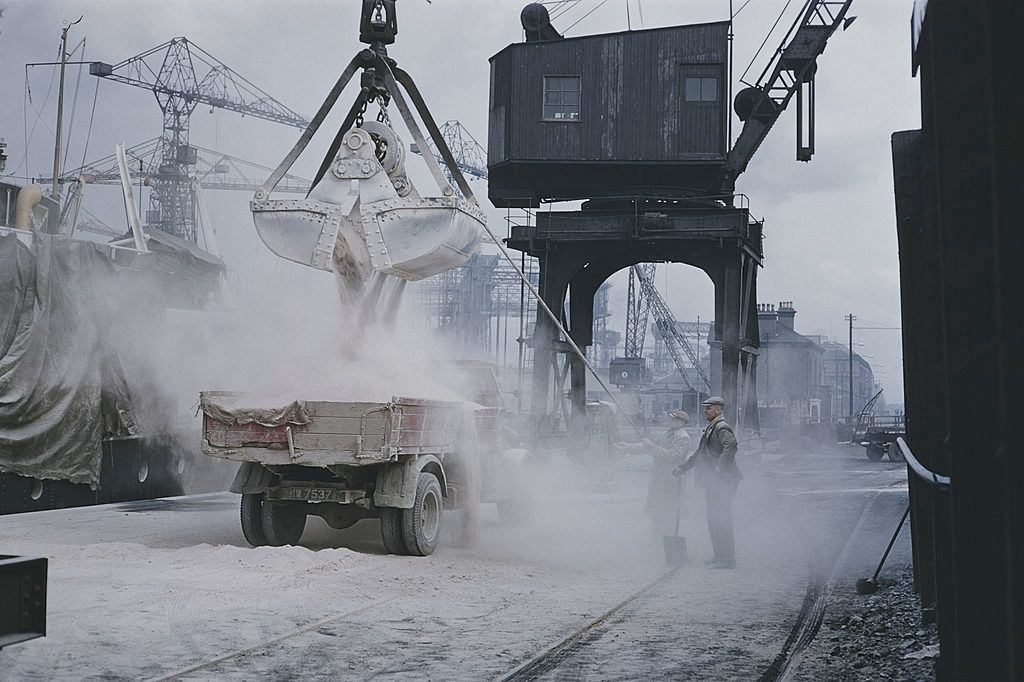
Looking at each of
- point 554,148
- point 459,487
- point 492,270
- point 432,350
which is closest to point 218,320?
point 432,350

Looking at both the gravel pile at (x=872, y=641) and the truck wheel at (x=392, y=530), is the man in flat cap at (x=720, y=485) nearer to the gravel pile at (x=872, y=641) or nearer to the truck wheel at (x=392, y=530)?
→ the gravel pile at (x=872, y=641)

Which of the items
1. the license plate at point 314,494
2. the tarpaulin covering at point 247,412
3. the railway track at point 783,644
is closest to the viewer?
the railway track at point 783,644

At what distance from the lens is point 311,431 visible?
1148 cm

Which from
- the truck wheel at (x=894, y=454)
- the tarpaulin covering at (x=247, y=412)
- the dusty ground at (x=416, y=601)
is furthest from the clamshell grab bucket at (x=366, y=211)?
the truck wheel at (x=894, y=454)

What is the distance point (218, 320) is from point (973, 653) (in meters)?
11.7

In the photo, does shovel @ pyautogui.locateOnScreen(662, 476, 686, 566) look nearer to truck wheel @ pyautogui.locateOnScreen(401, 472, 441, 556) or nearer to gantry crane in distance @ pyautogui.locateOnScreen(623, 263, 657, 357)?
truck wheel @ pyautogui.locateOnScreen(401, 472, 441, 556)

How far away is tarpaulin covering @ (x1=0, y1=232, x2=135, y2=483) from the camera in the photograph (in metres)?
11.6

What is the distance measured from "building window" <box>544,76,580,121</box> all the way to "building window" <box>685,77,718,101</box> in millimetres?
2878

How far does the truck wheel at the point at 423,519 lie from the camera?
474 inches

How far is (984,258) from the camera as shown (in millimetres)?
5258

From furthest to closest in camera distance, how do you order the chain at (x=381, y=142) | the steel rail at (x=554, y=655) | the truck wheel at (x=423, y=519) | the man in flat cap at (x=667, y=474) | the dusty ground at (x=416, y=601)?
the man in flat cap at (x=667, y=474) < the chain at (x=381, y=142) < the truck wheel at (x=423, y=519) < the dusty ground at (x=416, y=601) < the steel rail at (x=554, y=655)

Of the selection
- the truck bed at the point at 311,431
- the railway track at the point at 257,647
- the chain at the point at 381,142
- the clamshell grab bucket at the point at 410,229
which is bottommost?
the railway track at the point at 257,647

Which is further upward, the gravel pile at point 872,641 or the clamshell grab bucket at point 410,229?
the clamshell grab bucket at point 410,229

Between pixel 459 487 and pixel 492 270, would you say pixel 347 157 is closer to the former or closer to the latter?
pixel 459 487
